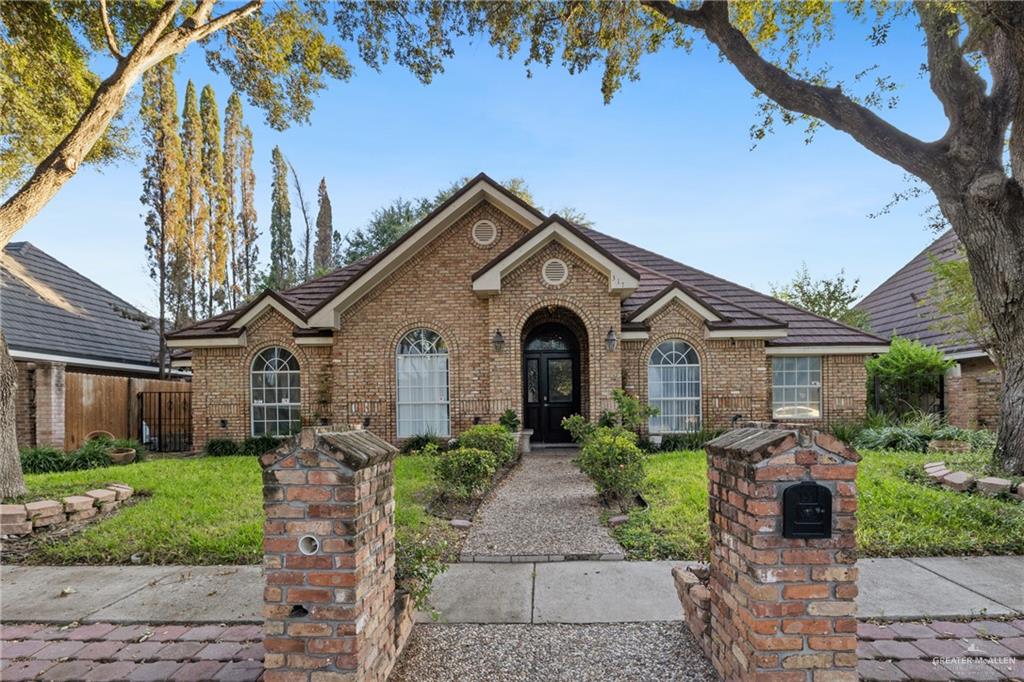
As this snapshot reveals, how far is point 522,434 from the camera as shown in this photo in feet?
39.1

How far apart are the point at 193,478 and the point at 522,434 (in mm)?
6381

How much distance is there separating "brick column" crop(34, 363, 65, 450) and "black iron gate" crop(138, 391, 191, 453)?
2595 millimetres

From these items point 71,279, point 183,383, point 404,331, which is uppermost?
point 71,279

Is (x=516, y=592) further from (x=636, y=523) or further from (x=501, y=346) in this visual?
(x=501, y=346)

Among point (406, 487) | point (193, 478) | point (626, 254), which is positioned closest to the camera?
point (406, 487)

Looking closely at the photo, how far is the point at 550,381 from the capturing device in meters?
13.6

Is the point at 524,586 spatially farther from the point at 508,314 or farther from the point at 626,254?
the point at 626,254

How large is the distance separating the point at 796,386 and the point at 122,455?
15.9 meters

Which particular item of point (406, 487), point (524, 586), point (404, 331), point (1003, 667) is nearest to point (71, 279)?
point (404, 331)

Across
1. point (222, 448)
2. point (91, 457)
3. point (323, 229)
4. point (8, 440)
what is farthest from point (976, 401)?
point (323, 229)

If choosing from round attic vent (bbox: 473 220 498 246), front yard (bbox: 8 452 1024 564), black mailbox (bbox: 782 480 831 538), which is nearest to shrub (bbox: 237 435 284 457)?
front yard (bbox: 8 452 1024 564)

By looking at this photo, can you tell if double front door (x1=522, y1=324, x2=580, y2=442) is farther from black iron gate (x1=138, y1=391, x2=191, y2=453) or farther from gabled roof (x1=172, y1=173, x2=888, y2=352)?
black iron gate (x1=138, y1=391, x2=191, y2=453)

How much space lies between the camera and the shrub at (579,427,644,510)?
22.7ft

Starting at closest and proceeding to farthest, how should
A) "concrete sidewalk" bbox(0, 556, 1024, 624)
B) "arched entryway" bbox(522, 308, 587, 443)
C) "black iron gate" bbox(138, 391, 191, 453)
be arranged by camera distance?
1. "concrete sidewalk" bbox(0, 556, 1024, 624)
2. "arched entryway" bbox(522, 308, 587, 443)
3. "black iron gate" bbox(138, 391, 191, 453)
